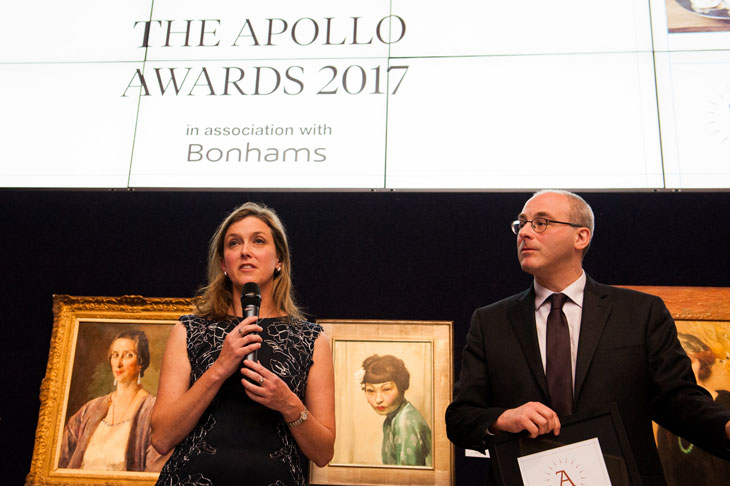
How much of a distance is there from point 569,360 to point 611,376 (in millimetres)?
130

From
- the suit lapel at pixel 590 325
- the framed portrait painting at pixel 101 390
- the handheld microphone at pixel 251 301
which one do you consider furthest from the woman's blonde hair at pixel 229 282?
the framed portrait painting at pixel 101 390

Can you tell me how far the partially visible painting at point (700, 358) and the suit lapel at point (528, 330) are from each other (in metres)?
1.08

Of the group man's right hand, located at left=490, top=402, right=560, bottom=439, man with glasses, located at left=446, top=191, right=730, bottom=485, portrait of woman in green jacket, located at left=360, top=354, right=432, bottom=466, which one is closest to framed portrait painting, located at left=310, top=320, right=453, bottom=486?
portrait of woman in green jacket, located at left=360, top=354, right=432, bottom=466

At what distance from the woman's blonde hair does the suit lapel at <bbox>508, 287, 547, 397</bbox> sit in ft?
2.41

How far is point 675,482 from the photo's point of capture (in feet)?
9.07

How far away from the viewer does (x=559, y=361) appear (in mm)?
2076

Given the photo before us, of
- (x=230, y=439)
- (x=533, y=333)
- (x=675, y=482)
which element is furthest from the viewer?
(x=675, y=482)

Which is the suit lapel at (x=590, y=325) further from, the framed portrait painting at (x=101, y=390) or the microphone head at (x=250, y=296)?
the framed portrait painting at (x=101, y=390)

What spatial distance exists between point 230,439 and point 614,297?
129 cm

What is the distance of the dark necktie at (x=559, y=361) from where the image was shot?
2012 mm

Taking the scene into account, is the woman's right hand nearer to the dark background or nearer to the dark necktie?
the dark necktie

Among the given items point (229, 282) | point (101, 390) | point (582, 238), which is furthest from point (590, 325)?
point (101, 390)
